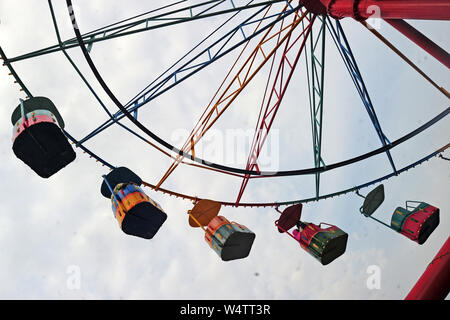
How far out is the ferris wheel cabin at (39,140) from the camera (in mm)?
7176

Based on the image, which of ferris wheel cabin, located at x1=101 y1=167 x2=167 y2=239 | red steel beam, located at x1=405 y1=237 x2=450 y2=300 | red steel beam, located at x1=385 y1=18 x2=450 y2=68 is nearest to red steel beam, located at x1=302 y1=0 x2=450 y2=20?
red steel beam, located at x1=385 y1=18 x2=450 y2=68

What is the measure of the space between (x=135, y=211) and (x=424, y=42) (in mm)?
9137

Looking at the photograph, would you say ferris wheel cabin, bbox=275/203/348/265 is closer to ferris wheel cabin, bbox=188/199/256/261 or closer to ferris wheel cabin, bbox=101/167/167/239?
ferris wheel cabin, bbox=188/199/256/261

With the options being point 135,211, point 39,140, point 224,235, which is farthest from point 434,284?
point 39,140

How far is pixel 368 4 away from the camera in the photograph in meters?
7.48

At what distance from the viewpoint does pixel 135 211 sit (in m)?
8.04

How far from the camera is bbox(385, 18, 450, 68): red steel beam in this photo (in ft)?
26.9

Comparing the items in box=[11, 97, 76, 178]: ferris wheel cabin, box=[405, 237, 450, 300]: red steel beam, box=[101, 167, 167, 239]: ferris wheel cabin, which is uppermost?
box=[11, 97, 76, 178]: ferris wheel cabin

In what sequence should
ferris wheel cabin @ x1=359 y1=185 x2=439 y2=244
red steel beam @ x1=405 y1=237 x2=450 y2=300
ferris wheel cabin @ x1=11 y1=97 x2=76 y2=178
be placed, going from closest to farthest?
red steel beam @ x1=405 y1=237 x2=450 y2=300
ferris wheel cabin @ x1=11 y1=97 x2=76 y2=178
ferris wheel cabin @ x1=359 y1=185 x2=439 y2=244

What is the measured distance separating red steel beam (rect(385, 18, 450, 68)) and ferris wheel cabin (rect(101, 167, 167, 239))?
8.43 metres

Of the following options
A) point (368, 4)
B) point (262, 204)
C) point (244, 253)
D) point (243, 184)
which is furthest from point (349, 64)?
point (244, 253)

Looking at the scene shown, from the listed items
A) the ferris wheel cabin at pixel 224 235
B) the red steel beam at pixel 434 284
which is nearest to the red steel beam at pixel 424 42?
the red steel beam at pixel 434 284

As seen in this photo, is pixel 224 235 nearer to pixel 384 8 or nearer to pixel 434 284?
pixel 434 284
